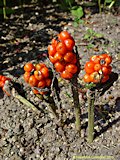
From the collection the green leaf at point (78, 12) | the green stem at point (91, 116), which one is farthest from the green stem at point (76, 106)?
the green leaf at point (78, 12)

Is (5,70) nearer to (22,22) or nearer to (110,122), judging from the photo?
(22,22)

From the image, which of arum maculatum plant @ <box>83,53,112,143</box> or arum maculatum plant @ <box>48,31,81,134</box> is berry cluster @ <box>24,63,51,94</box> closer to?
arum maculatum plant @ <box>48,31,81,134</box>

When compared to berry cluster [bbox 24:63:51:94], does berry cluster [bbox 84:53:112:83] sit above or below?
above

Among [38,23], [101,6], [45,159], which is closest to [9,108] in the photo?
[45,159]

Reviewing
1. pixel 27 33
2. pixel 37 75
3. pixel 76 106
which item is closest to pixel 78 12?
pixel 27 33

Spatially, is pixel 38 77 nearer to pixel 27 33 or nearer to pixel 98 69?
pixel 98 69

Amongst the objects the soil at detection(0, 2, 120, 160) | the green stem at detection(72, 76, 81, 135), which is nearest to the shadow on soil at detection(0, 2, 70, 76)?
the soil at detection(0, 2, 120, 160)

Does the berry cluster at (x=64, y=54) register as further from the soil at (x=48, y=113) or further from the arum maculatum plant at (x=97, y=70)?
the soil at (x=48, y=113)
